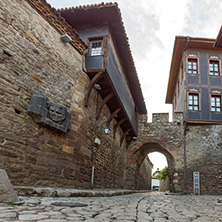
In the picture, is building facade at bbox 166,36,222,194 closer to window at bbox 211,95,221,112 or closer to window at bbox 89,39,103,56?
window at bbox 211,95,221,112

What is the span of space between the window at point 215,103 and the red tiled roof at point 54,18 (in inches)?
398

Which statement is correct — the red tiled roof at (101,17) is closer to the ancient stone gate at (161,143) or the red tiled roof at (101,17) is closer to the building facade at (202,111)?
the building facade at (202,111)

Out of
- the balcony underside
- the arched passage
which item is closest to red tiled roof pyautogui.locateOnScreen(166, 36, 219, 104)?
the arched passage

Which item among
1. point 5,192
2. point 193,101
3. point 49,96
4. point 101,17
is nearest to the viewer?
point 5,192

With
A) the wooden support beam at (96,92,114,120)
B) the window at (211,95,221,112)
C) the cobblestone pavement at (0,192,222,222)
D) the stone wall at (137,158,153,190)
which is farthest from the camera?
the stone wall at (137,158,153,190)

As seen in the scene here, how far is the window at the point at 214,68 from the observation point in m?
15.1

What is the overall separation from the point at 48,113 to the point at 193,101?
11130mm

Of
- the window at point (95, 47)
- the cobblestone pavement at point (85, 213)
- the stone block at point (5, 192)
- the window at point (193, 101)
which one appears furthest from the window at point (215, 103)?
the stone block at point (5, 192)

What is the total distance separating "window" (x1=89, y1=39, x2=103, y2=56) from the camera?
8844 mm

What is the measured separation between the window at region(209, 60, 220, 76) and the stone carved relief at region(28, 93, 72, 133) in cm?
1192

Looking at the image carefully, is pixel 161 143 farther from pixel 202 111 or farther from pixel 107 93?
pixel 107 93

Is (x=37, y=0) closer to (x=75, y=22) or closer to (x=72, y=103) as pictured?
(x=72, y=103)

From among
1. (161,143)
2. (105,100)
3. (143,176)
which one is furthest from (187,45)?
(143,176)

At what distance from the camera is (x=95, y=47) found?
29.6ft
